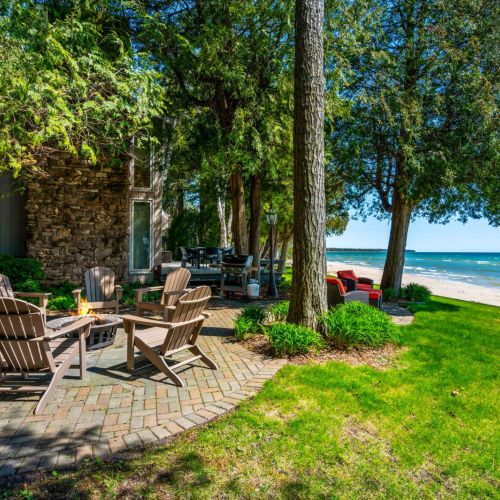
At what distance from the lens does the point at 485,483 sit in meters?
2.59

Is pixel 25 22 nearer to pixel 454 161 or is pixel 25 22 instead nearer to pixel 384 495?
pixel 384 495

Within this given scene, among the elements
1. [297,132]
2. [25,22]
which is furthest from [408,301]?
[25,22]

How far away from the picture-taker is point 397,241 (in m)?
11.7

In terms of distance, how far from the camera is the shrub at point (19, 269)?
887cm

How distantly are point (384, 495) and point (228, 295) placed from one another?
313 inches

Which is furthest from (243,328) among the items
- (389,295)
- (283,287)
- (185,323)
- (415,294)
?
(415,294)

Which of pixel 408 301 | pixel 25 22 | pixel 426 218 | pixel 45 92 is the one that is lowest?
pixel 408 301

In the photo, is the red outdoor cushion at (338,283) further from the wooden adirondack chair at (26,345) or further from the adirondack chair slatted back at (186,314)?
the wooden adirondack chair at (26,345)

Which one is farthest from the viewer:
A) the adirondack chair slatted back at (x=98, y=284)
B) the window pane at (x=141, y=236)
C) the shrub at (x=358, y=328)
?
the window pane at (x=141, y=236)

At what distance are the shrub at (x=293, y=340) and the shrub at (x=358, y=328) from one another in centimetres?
27

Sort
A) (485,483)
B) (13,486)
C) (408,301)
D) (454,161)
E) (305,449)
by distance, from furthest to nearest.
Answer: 1. (408,301)
2. (454,161)
3. (305,449)
4. (485,483)
5. (13,486)

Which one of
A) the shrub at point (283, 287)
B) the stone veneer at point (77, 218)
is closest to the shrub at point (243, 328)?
the shrub at point (283, 287)

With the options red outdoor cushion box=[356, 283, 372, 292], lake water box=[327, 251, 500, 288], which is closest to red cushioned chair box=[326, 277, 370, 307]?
red outdoor cushion box=[356, 283, 372, 292]

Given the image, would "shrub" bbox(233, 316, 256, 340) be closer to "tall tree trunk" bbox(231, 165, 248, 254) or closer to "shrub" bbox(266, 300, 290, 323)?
"shrub" bbox(266, 300, 290, 323)
